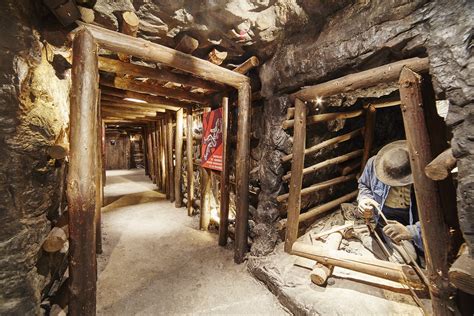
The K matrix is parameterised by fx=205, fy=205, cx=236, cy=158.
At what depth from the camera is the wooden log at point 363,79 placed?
2018 mm

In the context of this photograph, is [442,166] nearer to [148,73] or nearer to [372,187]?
[372,187]

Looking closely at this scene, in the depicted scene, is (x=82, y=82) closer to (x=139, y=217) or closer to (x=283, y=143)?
(x=283, y=143)

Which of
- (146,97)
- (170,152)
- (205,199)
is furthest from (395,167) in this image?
(170,152)

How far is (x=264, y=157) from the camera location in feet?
11.9

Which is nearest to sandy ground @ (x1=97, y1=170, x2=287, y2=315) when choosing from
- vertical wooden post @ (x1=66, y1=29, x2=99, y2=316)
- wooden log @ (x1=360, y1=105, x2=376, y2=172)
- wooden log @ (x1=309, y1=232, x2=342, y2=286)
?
wooden log @ (x1=309, y1=232, x2=342, y2=286)

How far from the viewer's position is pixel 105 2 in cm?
231

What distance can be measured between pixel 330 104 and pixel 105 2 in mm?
3410

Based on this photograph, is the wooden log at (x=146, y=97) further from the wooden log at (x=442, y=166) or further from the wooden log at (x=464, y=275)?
the wooden log at (x=464, y=275)

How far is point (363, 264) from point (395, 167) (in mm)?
1349

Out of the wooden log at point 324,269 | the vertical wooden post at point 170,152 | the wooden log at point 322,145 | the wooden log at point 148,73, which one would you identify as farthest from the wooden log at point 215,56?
the vertical wooden post at point 170,152

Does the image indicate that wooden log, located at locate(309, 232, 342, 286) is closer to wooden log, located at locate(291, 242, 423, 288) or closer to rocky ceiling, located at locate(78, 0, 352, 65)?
wooden log, located at locate(291, 242, 423, 288)

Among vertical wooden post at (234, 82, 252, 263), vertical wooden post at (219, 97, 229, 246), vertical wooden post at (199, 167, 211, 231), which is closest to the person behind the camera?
vertical wooden post at (234, 82, 252, 263)

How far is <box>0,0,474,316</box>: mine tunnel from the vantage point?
1.76m

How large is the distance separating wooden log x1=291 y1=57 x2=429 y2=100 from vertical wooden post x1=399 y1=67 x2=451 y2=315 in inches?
2.9
